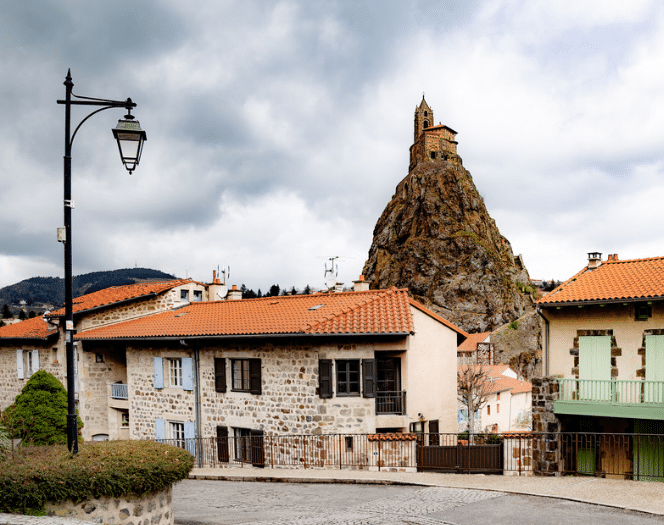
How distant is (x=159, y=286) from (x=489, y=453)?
58.9 ft

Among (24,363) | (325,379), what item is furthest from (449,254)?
(325,379)

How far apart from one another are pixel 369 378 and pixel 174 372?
26.8ft

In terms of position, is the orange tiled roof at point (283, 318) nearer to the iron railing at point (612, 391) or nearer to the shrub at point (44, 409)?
the shrub at point (44, 409)

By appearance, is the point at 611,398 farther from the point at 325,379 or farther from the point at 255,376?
the point at 255,376

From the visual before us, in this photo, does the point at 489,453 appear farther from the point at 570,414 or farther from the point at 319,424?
the point at 319,424

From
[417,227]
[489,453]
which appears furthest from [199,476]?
[417,227]

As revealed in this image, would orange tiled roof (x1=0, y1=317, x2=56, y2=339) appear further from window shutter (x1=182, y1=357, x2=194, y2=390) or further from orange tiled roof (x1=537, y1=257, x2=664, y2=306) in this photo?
orange tiled roof (x1=537, y1=257, x2=664, y2=306)

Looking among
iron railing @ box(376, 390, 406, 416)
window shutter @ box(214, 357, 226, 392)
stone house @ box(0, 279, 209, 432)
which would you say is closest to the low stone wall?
iron railing @ box(376, 390, 406, 416)

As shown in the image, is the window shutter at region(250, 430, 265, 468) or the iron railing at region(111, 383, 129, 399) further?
the iron railing at region(111, 383, 129, 399)

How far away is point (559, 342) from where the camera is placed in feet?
63.2

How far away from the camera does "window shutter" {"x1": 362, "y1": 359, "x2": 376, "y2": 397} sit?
19.0m

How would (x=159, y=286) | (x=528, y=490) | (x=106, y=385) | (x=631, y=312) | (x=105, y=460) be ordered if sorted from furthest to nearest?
(x=159, y=286), (x=106, y=385), (x=631, y=312), (x=528, y=490), (x=105, y=460)

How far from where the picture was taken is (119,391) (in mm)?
25297

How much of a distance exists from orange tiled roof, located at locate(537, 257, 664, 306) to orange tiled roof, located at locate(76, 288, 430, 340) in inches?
199
